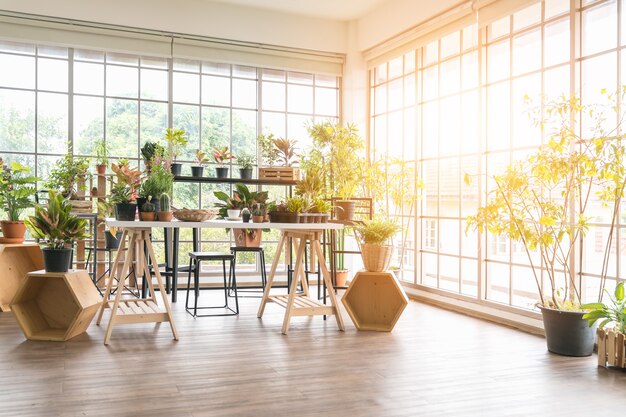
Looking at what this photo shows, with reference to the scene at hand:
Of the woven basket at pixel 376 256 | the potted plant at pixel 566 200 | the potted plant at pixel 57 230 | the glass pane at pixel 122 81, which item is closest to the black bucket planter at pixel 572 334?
the potted plant at pixel 566 200

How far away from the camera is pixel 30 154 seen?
6.45m

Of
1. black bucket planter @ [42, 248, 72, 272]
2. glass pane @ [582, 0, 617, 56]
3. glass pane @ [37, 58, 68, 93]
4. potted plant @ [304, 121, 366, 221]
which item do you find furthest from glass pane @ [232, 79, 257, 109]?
glass pane @ [582, 0, 617, 56]

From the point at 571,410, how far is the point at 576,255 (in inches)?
74.2

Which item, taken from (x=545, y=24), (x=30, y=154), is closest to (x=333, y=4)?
(x=545, y=24)

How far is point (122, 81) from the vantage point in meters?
6.82

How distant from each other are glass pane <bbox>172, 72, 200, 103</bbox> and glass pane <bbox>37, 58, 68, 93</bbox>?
48.1 inches

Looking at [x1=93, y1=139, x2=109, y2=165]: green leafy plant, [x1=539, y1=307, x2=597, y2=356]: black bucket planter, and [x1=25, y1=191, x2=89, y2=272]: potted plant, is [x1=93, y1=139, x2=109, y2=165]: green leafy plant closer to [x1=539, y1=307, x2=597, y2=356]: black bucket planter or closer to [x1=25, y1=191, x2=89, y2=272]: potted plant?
[x1=25, y1=191, x2=89, y2=272]: potted plant

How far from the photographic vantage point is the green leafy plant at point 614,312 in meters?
3.68

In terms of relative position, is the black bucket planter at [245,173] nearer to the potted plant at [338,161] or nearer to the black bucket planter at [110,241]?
the potted plant at [338,161]

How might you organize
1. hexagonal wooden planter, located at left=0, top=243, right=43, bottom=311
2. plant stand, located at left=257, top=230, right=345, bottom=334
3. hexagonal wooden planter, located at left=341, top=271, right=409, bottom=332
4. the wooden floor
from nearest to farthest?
1. the wooden floor
2. plant stand, located at left=257, top=230, right=345, bottom=334
3. hexagonal wooden planter, located at left=341, top=271, right=409, bottom=332
4. hexagonal wooden planter, located at left=0, top=243, right=43, bottom=311

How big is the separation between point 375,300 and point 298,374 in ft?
4.95

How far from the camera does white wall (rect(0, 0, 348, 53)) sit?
642 cm

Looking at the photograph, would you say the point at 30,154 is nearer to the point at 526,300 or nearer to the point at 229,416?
the point at 229,416

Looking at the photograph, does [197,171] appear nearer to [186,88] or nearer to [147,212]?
[186,88]
